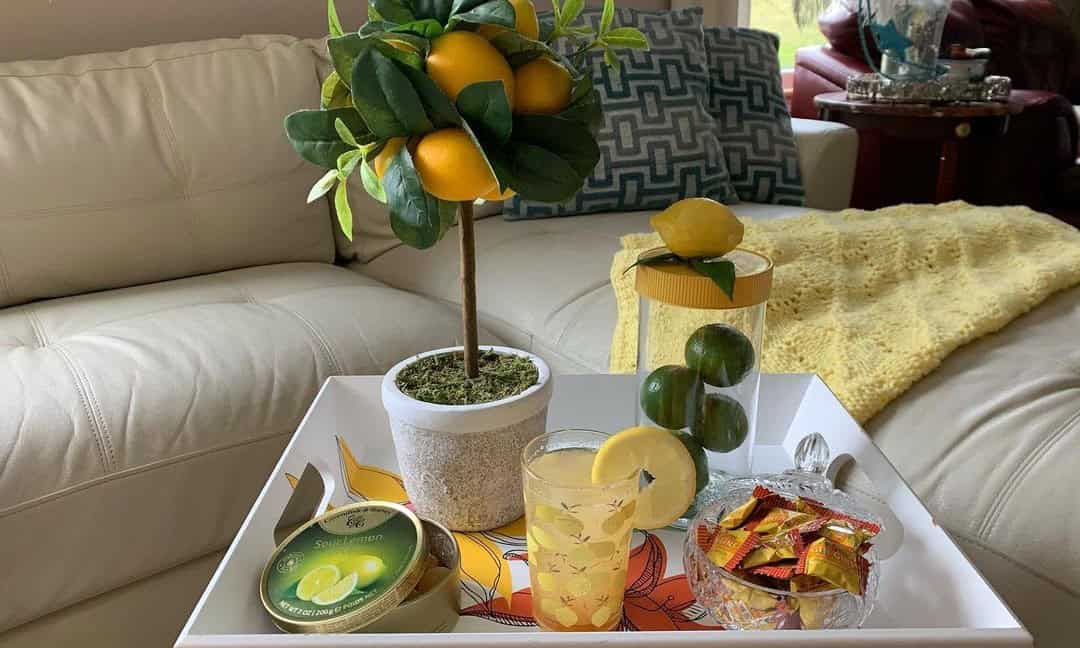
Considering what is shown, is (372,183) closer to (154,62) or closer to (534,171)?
(534,171)

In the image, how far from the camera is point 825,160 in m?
1.92

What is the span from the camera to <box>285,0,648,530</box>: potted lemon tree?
57 cm

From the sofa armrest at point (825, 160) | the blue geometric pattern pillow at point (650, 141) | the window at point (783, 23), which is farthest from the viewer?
the window at point (783, 23)

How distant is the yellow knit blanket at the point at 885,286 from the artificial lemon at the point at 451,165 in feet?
0.76

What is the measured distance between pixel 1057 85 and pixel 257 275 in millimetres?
3103

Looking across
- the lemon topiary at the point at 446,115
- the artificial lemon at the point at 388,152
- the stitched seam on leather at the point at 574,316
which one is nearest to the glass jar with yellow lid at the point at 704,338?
the lemon topiary at the point at 446,115

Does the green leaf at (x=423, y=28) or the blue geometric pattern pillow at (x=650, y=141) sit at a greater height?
the green leaf at (x=423, y=28)

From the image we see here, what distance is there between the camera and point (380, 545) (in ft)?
2.00

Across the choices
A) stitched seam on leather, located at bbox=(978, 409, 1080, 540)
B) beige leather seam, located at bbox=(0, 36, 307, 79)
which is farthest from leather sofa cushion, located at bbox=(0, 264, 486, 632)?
stitched seam on leather, located at bbox=(978, 409, 1080, 540)

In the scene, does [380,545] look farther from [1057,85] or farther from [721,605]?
[1057,85]

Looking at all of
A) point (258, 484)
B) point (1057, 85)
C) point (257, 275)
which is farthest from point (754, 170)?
point (1057, 85)

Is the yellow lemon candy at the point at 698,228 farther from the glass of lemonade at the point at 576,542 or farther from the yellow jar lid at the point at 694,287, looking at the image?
the glass of lemonade at the point at 576,542

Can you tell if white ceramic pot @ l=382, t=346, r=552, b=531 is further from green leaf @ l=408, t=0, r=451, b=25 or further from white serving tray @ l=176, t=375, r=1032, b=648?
green leaf @ l=408, t=0, r=451, b=25

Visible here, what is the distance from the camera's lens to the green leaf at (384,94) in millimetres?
553
